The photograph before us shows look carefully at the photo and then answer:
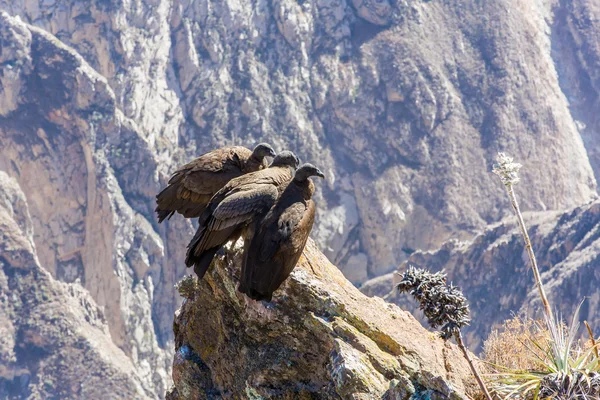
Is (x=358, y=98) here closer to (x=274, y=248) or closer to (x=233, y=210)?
(x=233, y=210)

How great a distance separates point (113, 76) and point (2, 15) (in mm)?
15017

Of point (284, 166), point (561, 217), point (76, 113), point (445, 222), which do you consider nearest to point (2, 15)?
point (76, 113)

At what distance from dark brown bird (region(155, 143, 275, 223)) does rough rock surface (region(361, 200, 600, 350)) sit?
216 feet

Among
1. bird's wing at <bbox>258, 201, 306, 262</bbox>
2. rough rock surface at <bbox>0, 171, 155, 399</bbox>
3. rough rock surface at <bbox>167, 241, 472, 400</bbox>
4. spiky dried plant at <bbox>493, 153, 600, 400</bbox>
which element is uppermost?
bird's wing at <bbox>258, 201, 306, 262</bbox>

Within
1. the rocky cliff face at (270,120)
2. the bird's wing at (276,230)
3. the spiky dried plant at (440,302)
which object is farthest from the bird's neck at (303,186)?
the rocky cliff face at (270,120)

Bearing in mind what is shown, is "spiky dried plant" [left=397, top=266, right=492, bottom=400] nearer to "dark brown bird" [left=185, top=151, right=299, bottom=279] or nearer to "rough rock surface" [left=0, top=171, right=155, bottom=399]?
"dark brown bird" [left=185, top=151, right=299, bottom=279]

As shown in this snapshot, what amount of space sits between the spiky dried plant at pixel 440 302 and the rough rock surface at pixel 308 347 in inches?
29.0

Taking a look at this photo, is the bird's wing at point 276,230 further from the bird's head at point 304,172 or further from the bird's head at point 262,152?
the bird's head at point 262,152

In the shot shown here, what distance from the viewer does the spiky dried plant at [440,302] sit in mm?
12695

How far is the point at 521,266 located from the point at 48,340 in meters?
52.4

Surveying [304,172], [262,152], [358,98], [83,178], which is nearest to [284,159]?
[262,152]

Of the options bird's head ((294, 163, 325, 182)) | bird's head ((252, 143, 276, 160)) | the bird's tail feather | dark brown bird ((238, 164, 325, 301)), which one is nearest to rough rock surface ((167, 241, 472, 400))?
the bird's tail feather

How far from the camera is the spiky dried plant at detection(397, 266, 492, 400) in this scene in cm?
1270

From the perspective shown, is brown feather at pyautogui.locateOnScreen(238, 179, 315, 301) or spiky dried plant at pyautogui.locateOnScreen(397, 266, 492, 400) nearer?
spiky dried plant at pyautogui.locateOnScreen(397, 266, 492, 400)
